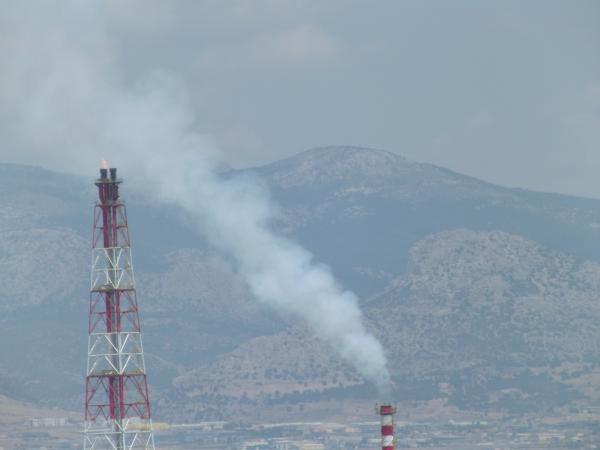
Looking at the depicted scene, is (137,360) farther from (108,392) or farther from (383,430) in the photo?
(383,430)

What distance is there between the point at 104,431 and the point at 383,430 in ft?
74.8

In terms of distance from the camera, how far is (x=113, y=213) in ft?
584

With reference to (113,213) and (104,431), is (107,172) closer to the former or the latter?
(113,213)

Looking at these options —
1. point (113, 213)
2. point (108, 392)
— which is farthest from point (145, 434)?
point (113, 213)

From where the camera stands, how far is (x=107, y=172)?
586ft

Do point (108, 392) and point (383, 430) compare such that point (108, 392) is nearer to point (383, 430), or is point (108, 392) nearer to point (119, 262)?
point (119, 262)

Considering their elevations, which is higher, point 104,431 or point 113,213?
point 113,213

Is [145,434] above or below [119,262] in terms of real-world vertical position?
below

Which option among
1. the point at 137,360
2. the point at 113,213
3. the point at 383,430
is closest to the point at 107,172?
the point at 113,213

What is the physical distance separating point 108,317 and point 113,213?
7851mm

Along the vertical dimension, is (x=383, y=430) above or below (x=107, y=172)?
below

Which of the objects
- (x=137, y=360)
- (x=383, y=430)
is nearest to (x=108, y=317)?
(x=137, y=360)

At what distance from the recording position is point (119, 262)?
Answer: 178250 mm

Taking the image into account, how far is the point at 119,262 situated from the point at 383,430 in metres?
25.5
